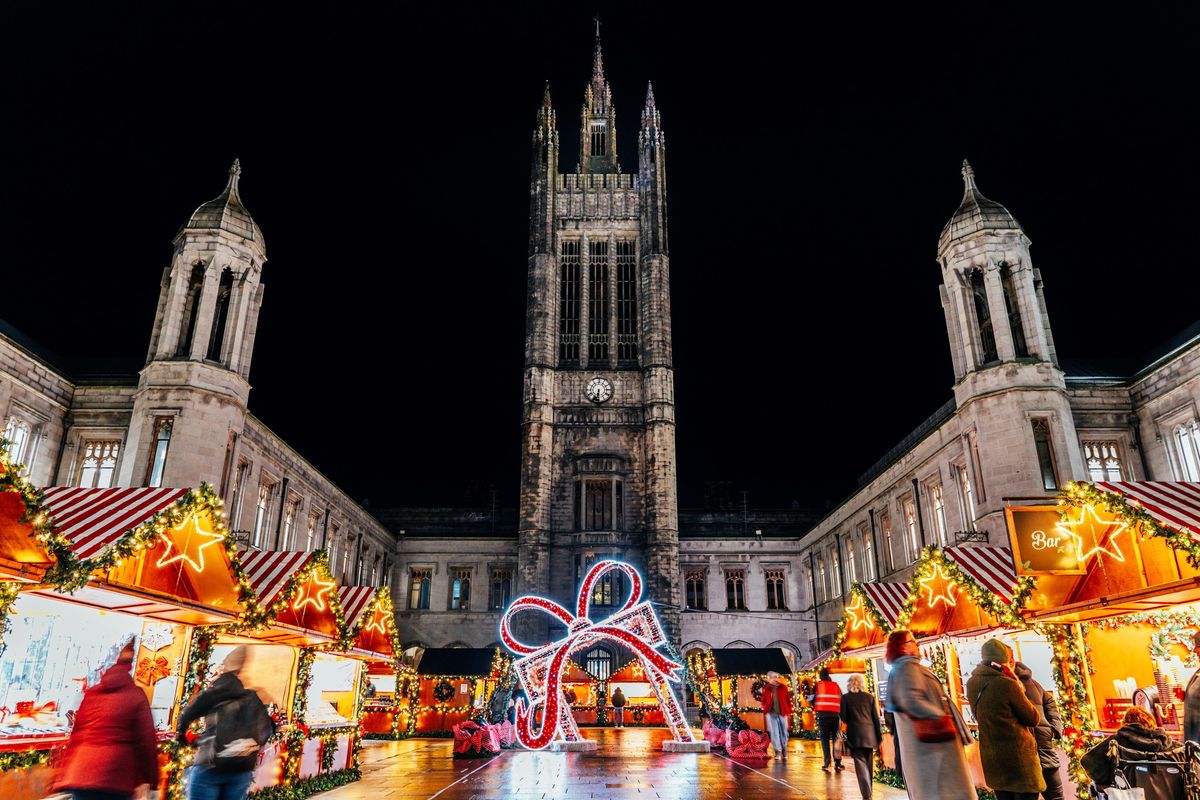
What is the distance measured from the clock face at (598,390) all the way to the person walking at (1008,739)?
41567mm

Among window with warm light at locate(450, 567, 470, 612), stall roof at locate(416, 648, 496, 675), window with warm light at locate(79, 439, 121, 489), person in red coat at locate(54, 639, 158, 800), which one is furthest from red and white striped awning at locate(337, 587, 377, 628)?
window with warm light at locate(450, 567, 470, 612)

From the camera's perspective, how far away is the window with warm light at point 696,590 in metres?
47.8

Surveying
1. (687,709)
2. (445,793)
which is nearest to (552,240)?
(687,709)

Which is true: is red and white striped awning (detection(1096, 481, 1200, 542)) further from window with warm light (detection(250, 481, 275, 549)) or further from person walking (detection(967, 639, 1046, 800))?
window with warm light (detection(250, 481, 275, 549))

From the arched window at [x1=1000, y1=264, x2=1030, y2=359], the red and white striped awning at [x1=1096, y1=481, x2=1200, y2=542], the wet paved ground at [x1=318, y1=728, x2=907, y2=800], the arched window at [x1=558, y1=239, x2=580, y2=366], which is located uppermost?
the arched window at [x1=558, y1=239, x2=580, y2=366]

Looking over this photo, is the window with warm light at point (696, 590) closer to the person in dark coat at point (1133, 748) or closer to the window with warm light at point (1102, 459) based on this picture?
the window with warm light at point (1102, 459)

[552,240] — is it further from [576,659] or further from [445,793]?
[445,793]

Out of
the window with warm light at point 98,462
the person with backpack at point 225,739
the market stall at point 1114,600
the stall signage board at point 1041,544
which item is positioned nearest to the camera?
the person with backpack at point 225,739

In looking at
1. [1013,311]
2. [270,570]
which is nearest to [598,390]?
[1013,311]

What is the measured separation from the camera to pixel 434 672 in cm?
3394

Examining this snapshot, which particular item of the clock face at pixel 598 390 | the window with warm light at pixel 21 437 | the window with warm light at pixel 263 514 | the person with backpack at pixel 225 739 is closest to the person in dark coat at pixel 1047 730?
the person with backpack at pixel 225 739

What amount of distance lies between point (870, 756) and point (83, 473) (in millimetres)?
27972

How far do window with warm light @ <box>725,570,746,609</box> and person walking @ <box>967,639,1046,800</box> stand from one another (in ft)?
138

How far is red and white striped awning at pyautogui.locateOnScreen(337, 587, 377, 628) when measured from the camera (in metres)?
17.7
